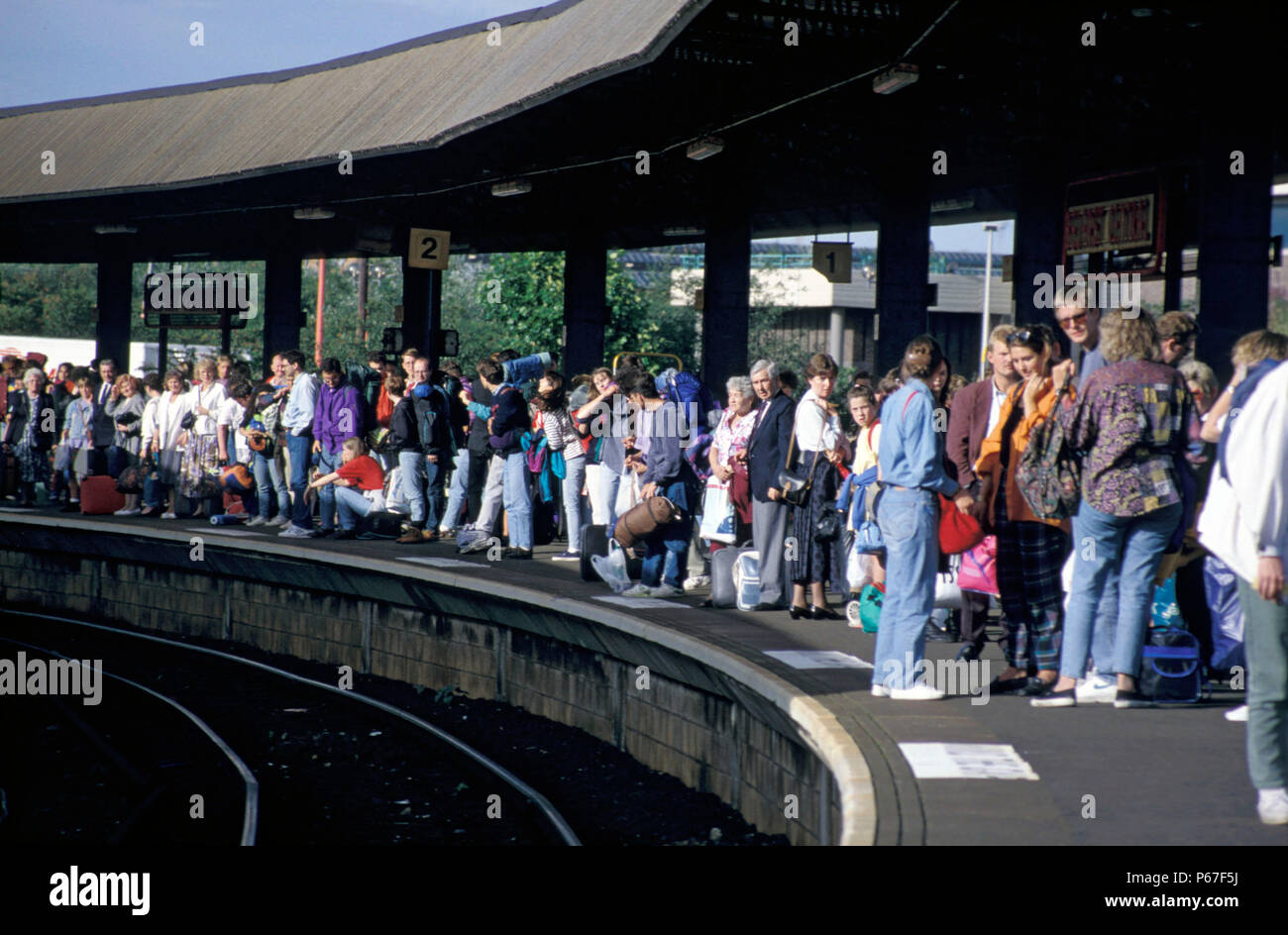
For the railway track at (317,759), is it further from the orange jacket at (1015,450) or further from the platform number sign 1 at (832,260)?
the platform number sign 1 at (832,260)

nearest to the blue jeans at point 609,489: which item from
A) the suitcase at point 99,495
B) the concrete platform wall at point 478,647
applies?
the concrete platform wall at point 478,647

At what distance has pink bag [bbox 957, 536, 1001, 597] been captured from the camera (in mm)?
9656

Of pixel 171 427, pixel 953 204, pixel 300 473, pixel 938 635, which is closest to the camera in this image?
pixel 938 635

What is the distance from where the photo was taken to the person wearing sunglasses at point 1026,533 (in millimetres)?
8695

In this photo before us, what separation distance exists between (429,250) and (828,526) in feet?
33.4

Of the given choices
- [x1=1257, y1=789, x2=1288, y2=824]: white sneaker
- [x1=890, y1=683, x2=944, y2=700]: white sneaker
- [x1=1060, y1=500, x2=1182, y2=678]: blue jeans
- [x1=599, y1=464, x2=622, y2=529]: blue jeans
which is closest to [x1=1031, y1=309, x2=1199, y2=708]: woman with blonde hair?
[x1=1060, y1=500, x2=1182, y2=678]: blue jeans

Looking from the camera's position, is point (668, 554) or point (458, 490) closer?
point (668, 554)

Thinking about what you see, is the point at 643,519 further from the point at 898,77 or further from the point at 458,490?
the point at 458,490

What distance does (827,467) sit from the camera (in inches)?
472

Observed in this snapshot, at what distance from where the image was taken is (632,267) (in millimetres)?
72812

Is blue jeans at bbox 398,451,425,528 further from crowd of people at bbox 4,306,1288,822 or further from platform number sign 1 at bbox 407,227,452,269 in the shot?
platform number sign 1 at bbox 407,227,452,269

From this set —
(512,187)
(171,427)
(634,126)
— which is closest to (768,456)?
(634,126)
